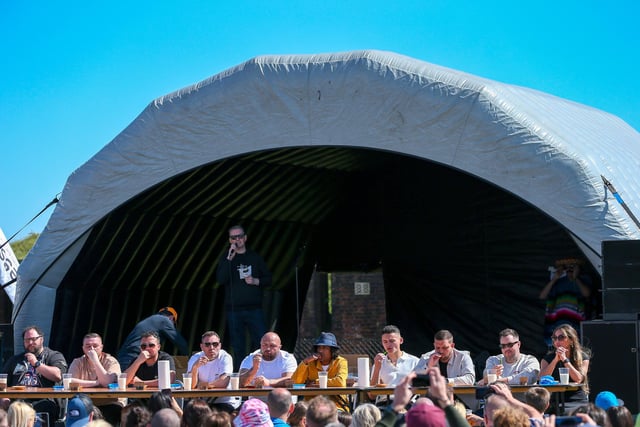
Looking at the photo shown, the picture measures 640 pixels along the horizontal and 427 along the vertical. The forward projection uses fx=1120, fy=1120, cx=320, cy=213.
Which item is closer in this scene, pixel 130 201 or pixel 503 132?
pixel 503 132

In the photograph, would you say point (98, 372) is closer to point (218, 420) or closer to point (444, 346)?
point (444, 346)

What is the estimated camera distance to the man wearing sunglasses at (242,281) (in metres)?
13.5

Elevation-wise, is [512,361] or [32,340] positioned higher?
[32,340]

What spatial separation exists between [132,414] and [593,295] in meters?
7.35

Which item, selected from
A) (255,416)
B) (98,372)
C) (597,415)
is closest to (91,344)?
(98,372)

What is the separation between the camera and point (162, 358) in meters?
10.6

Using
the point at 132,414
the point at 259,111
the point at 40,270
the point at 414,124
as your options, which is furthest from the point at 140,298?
the point at 132,414

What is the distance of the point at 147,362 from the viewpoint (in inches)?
419

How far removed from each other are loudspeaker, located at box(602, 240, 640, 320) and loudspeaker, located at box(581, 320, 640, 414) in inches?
5.9

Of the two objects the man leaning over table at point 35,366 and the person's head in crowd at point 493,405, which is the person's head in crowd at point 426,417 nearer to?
the person's head in crowd at point 493,405

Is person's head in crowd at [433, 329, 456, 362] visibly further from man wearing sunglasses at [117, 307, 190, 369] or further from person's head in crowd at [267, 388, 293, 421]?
person's head in crowd at [267, 388, 293, 421]

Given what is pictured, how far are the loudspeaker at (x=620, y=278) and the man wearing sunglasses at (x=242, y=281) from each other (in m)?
4.45

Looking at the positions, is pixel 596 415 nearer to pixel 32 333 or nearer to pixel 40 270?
pixel 32 333

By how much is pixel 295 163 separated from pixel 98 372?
5237 mm
